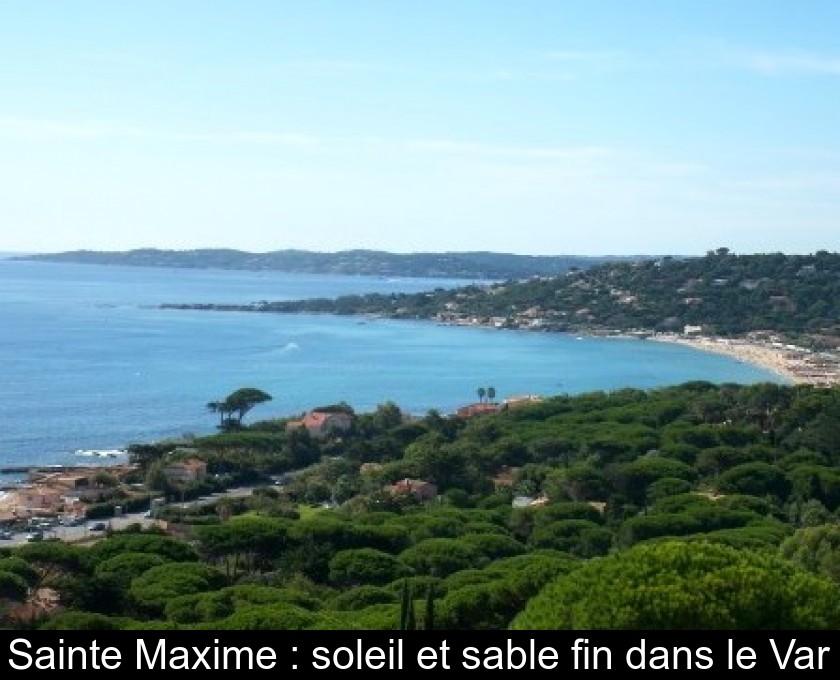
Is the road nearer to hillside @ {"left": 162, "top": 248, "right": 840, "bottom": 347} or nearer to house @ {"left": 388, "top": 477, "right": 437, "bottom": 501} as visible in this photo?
house @ {"left": 388, "top": 477, "right": 437, "bottom": 501}

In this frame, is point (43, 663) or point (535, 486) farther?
point (535, 486)

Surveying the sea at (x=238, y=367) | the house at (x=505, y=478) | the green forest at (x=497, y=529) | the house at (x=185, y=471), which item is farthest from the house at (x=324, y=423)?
the house at (x=505, y=478)

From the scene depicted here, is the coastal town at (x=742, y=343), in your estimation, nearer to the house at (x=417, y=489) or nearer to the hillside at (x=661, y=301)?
the hillside at (x=661, y=301)

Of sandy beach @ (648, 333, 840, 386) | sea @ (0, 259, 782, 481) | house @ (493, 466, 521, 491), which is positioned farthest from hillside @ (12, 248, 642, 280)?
house @ (493, 466, 521, 491)

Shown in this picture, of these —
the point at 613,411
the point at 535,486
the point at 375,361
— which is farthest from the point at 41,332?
the point at 535,486

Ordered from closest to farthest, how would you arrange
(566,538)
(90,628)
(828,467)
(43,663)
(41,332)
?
(43,663)
(90,628)
(566,538)
(828,467)
(41,332)

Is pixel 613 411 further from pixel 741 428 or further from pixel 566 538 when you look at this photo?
pixel 566 538
